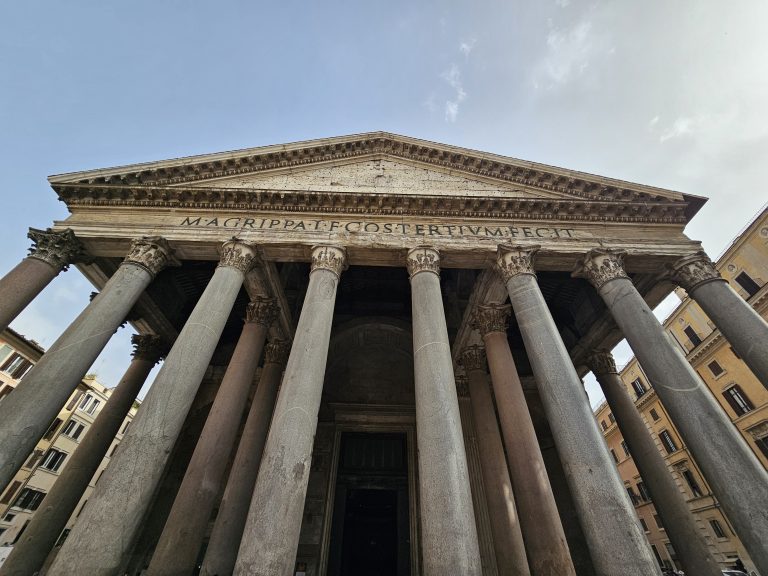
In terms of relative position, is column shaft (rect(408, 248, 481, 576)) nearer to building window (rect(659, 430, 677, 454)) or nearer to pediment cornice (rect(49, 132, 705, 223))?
pediment cornice (rect(49, 132, 705, 223))

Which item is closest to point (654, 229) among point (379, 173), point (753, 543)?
point (753, 543)

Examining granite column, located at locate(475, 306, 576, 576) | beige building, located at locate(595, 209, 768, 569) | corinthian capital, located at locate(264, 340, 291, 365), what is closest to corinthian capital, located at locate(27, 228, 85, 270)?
corinthian capital, located at locate(264, 340, 291, 365)

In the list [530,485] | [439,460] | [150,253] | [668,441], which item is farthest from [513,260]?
[668,441]

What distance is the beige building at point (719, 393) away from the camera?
17.9 m

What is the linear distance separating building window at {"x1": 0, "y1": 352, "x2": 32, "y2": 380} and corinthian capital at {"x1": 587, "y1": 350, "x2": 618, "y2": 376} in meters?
33.1

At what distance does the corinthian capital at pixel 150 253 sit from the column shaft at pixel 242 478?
397 centimetres

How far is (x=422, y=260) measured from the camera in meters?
8.35

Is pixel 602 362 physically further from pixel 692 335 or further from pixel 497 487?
pixel 692 335

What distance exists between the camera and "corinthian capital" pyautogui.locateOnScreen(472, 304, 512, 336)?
32.0 ft

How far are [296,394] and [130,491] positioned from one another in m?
2.61

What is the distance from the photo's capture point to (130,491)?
5078mm

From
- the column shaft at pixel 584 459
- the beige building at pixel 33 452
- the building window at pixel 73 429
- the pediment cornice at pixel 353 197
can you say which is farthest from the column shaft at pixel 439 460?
the building window at pixel 73 429

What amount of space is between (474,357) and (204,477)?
7.84 metres

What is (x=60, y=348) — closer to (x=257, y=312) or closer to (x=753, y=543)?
(x=257, y=312)
